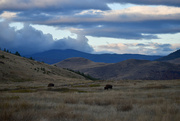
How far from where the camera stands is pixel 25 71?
69.1 m

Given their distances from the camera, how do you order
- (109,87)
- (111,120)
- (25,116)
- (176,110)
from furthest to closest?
1. (109,87)
2. (176,110)
3. (25,116)
4. (111,120)

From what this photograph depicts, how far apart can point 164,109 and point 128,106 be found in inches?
91.1

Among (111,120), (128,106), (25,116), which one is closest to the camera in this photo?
(111,120)

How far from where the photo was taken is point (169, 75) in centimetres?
16662

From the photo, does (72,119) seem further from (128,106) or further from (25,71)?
(25,71)

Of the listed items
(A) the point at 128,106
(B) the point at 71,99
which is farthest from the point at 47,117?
(B) the point at 71,99

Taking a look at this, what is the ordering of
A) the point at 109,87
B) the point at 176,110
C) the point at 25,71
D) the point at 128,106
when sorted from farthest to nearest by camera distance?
the point at 25,71, the point at 109,87, the point at 128,106, the point at 176,110

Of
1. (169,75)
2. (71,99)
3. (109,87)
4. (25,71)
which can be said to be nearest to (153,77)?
(169,75)

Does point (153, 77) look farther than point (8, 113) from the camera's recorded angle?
Yes

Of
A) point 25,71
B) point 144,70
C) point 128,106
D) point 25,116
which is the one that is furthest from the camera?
point 144,70

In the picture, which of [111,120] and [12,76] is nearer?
[111,120]

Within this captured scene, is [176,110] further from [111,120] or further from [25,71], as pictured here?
[25,71]

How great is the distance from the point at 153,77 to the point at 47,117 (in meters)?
162

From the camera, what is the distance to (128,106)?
1442 centimetres
